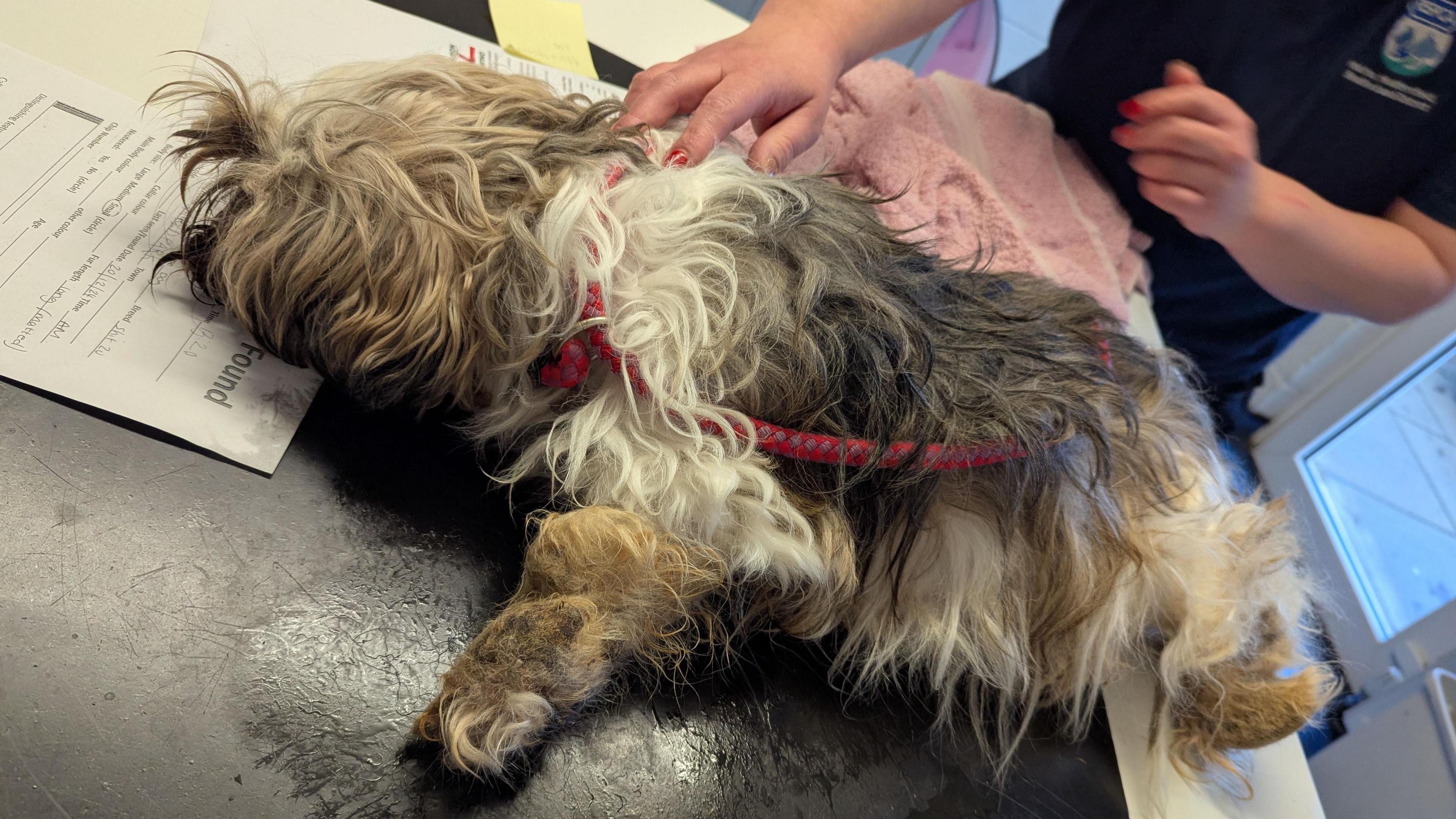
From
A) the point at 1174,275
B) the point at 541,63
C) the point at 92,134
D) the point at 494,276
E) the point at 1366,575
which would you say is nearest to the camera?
the point at 494,276

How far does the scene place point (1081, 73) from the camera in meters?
1.55

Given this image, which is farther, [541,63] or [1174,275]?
[1174,275]

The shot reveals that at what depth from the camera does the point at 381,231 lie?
0.87 meters

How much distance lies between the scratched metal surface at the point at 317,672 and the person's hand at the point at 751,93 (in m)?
0.51

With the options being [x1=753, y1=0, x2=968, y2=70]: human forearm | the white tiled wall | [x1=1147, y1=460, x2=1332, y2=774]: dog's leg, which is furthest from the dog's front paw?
the white tiled wall

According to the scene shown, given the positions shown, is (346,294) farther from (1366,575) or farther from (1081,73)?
(1366,575)

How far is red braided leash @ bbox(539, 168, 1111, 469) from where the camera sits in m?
0.88

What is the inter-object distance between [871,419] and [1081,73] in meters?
→ 1.07

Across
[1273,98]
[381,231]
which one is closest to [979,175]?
[1273,98]

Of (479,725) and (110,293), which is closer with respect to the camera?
(479,725)

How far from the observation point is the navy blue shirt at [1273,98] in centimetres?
121

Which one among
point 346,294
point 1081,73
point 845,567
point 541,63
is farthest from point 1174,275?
point 346,294

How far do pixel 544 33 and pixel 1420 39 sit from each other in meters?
1.44

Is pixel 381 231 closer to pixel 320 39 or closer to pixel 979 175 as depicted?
pixel 320 39
